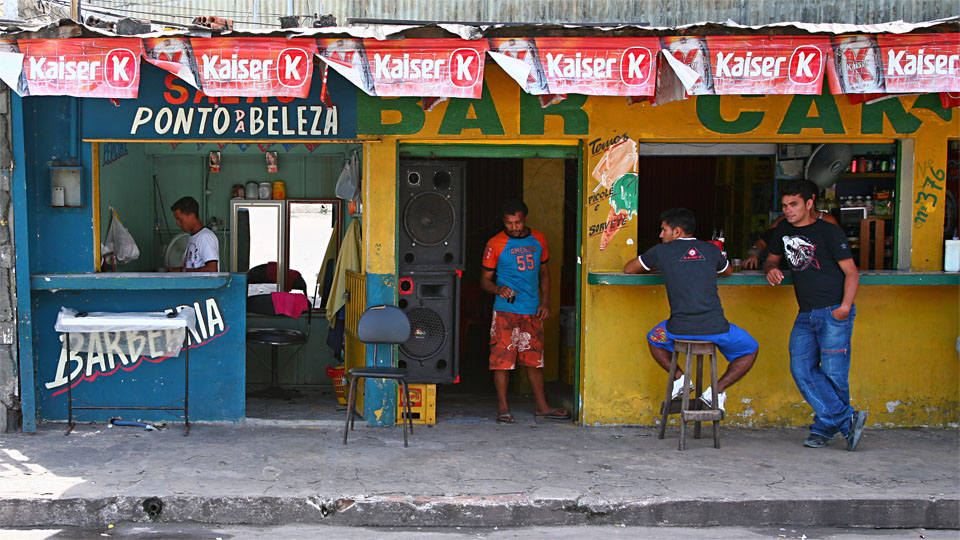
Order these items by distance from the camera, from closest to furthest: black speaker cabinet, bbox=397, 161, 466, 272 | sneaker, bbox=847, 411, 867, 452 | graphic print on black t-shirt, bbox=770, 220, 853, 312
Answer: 1. graphic print on black t-shirt, bbox=770, 220, 853, 312
2. sneaker, bbox=847, 411, 867, 452
3. black speaker cabinet, bbox=397, 161, 466, 272

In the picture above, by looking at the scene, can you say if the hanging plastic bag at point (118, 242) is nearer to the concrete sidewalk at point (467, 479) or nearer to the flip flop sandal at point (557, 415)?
the concrete sidewalk at point (467, 479)

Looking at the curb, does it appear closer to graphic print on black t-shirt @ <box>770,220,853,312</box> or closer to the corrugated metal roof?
graphic print on black t-shirt @ <box>770,220,853,312</box>

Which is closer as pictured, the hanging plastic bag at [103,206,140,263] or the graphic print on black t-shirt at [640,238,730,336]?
the graphic print on black t-shirt at [640,238,730,336]

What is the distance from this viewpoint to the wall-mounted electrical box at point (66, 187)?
6.75m

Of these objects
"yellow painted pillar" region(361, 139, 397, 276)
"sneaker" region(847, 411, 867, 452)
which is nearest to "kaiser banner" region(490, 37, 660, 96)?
"yellow painted pillar" region(361, 139, 397, 276)

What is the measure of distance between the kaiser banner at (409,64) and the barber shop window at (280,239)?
2958 mm

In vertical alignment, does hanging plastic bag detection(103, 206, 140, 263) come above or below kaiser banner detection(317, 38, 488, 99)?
below

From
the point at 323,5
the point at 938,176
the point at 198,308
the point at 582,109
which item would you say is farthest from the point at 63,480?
the point at 938,176

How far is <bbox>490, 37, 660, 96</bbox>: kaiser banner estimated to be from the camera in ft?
19.6

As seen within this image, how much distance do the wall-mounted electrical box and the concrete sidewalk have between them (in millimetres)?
1661

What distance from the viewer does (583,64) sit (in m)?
6.02

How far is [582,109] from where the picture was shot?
6969 millimetres

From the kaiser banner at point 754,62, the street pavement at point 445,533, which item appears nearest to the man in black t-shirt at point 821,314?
the kaiser banner at point 754,62

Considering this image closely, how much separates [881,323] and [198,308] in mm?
5224
